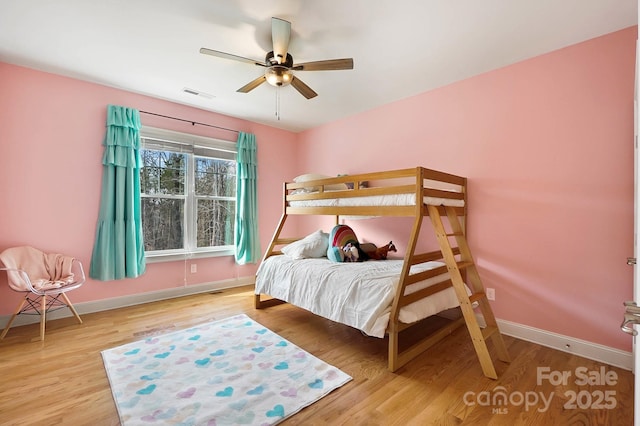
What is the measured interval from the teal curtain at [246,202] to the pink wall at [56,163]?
3.20 ft

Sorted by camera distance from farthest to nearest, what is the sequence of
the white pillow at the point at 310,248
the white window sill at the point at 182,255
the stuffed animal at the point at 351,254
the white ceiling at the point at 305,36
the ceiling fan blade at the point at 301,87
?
the white window sill at the point at 182,255 → the white pillow at the point at 310,248 → the stuffed animal at the point at 351,254 → the ceiling fan blade at the point at 301,87 → the white ceiling at the point at 305,36

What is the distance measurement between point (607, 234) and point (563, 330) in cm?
82

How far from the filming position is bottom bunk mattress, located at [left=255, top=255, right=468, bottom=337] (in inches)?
83.4

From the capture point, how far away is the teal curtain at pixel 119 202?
3137 mm

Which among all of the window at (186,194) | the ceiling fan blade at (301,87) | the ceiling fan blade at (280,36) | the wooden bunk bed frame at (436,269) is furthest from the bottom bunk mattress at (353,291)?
the ceiling fan blade at (280,36)

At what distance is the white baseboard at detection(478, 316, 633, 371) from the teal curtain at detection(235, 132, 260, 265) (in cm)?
313

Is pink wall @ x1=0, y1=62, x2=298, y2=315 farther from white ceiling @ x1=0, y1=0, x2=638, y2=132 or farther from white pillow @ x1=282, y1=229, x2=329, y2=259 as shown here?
white pillow @ x1=282, y1=229, x2=329, y2=259

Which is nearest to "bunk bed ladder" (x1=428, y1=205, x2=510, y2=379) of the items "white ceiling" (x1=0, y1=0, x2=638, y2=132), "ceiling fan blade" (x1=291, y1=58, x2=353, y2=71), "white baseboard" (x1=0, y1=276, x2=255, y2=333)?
"ceiling fan blade" (x1=291, y1=58, x2=353, y2=71)

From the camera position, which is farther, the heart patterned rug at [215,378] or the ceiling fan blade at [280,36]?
the ceiling fan blade at [280,36]

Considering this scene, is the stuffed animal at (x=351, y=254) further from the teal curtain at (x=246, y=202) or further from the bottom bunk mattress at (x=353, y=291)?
the teal curtain at (x=246, y=202)

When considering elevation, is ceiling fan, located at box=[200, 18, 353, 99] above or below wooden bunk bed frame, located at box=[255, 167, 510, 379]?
above

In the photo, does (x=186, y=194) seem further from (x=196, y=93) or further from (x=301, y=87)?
(x=301, y=87)

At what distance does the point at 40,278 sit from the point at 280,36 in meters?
3.08

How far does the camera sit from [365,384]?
6.16 feet
